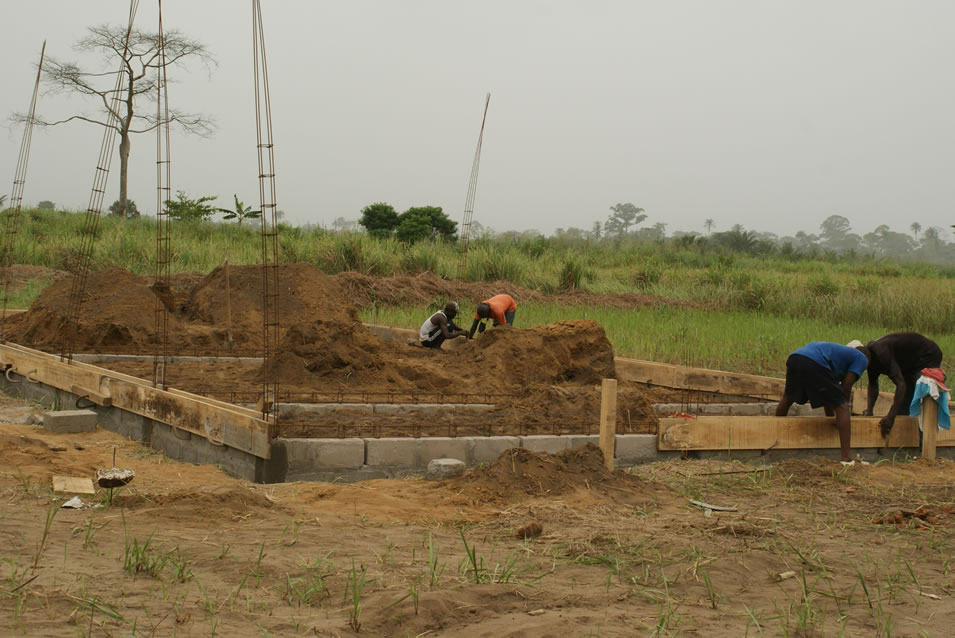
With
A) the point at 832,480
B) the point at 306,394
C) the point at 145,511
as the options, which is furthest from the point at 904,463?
the point at 145,511

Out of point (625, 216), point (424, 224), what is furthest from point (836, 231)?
point (424, 224)

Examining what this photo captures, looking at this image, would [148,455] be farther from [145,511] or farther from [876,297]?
[876,297]

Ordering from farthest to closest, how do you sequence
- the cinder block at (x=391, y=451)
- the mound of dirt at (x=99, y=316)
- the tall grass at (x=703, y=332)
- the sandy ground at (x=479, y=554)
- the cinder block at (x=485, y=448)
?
the tall grass at (x=703, y=332), the mound of dirt at (x=99, y=316), the cinder block at (x=485, y=448), the cinder block at (x=391, y=451), the sandy ground at (x=479, y=554)

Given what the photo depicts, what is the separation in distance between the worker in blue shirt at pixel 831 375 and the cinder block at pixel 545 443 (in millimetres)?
1980

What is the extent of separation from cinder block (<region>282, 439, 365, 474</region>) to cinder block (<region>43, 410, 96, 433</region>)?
2356 millimetres

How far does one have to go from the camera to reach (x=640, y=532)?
4277 mm

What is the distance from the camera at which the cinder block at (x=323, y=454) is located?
215 inches

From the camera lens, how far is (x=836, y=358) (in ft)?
21.8

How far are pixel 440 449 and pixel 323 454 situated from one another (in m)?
0.80

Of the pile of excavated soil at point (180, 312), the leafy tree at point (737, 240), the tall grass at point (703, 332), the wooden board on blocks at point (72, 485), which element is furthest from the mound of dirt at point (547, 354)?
the leafy tree at point (737, 240)

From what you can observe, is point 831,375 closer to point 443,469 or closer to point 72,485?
point 443,469

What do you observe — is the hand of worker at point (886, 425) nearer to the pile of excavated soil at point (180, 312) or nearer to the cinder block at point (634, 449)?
the cinder block at point (634, 449)

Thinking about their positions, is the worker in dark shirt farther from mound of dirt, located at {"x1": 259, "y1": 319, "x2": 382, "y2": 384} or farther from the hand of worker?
mound of dirt, located at {"x1": 259, "y1": 319, "x2": 382, "y2": 384}

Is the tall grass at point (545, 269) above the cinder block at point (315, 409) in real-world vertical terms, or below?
above
